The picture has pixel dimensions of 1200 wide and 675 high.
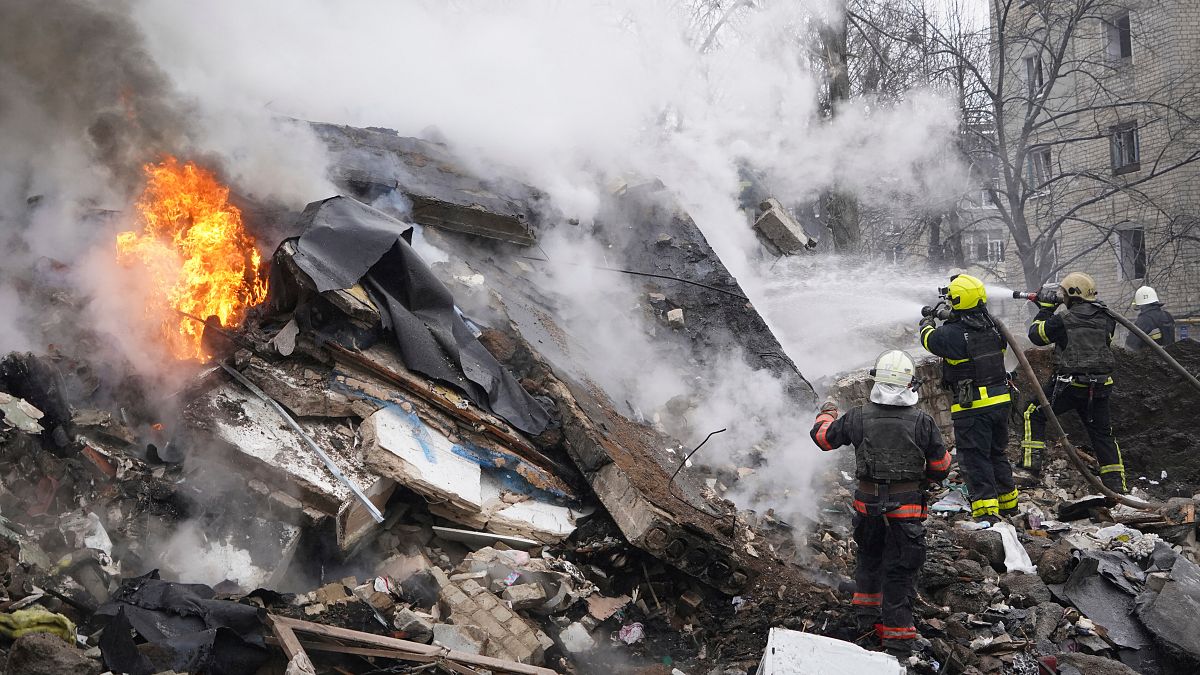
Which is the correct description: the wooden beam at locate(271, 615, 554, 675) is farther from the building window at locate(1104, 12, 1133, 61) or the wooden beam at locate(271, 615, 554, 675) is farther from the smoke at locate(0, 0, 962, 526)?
the building window at locate(1104, 12, 1133, 61)

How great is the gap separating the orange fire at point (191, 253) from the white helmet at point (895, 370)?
4475mm

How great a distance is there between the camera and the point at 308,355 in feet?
18.3

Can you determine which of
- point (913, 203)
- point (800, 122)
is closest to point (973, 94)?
point (913, 203)

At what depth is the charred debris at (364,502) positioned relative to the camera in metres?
3.81

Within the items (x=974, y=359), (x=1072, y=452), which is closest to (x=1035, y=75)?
(x=1072, y=452)

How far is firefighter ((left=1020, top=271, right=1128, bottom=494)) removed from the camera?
7027 mm

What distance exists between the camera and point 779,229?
9.50 m

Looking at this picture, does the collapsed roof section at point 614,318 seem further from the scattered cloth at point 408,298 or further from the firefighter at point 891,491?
the firefighter at point 891,491

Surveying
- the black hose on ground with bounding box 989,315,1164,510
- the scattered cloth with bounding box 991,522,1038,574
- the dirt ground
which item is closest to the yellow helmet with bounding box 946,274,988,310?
the black hose on ground with bounding box 989,315,1164,510

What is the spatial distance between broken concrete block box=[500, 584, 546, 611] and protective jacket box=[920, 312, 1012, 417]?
3975 mm

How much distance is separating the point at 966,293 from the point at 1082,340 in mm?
1509

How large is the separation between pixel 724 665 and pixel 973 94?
12.9 meters

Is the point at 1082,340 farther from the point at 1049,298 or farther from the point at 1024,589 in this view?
the point at 1024,589

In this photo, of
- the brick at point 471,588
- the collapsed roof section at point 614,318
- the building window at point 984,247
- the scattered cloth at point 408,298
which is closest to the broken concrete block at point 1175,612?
the collapsed roof section at point 614,318
